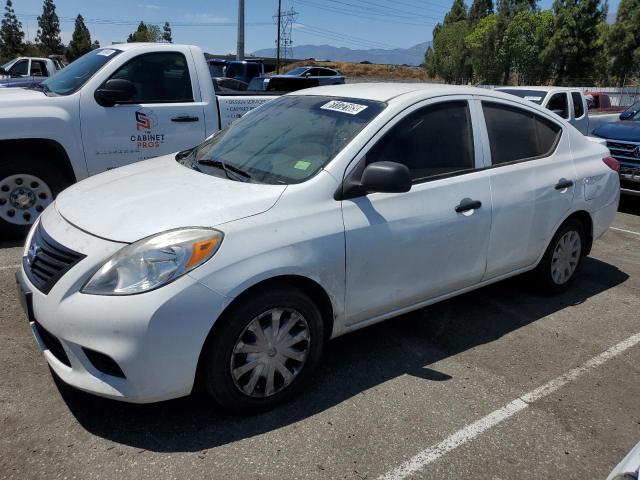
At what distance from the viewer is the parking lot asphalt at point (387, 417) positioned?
263 cm

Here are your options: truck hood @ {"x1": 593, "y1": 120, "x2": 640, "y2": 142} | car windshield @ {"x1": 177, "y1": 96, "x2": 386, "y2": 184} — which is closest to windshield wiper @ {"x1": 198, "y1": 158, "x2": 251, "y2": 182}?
car windshield @ {"x1": 177, "y1": 96, "x2": 386, "y2": 184}

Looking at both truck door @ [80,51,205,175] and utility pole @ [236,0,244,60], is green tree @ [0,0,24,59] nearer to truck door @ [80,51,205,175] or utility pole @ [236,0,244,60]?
utility pole @ [236,0,244,60]

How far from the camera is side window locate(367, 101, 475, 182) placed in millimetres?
3432

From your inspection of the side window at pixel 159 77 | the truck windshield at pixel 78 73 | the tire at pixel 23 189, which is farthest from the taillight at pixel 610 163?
the tire at pixel 23 189

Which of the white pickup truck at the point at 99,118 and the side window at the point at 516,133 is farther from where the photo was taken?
the white pickup truck at the point at 99,118

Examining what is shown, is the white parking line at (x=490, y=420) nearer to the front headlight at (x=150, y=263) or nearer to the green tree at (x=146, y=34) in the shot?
the front headlight at (x=150, y=263)

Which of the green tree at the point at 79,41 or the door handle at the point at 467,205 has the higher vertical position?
the green tree at the point at 79,41

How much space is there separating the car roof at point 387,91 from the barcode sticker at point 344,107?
0.11 meters

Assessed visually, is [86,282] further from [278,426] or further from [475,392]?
[475,392]

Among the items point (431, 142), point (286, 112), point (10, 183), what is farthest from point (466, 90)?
point (10, 183)

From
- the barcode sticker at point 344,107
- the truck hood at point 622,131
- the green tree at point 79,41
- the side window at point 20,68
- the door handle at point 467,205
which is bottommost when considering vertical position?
the door handle at point 467,205

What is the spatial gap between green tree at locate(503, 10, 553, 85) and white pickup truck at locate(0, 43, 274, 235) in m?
41.1

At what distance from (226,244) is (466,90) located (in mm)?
2216

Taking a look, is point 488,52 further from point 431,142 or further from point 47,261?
point 47,261
